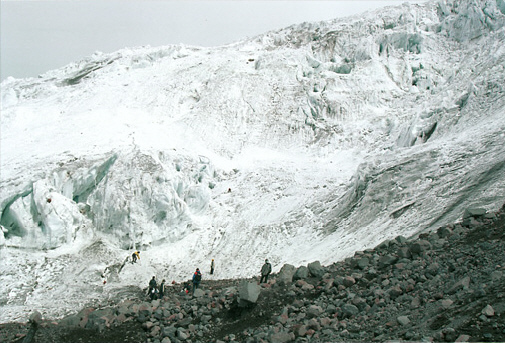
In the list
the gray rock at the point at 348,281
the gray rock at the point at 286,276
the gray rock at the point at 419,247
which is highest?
the gray rock at the point at 419,247

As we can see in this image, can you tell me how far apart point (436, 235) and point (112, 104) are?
30660 millimetres

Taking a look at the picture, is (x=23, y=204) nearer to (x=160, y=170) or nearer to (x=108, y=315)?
(x=160, y=170)

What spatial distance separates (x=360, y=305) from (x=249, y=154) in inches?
932

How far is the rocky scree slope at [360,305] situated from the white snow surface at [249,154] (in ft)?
15.5

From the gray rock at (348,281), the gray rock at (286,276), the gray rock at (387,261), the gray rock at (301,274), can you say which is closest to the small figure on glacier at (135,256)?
the gray rock at (286,276)

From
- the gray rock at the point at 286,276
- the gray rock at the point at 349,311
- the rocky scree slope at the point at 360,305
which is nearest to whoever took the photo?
the rocky scree slope at the point at 360,305

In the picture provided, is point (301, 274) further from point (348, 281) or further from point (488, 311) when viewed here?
point (488, 311)

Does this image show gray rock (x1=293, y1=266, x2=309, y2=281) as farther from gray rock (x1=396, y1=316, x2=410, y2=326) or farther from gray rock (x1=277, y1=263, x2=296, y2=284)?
gray rock (x1=396, y1=316, x2=410, y2=326)

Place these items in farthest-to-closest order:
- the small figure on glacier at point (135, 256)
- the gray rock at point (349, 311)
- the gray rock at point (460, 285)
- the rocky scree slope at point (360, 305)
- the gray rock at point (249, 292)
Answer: the small figure on glacier at point (135, 256)
the gray rock at point (249, 292)
the gray rock at point (349, 311)
the gray rock at point (460, 285)
the rocky scree slope at point (360, 305)

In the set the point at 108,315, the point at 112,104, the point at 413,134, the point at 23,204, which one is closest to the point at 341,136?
the point at 413,134

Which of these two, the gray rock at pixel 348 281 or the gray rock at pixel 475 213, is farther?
the gray rock at pixel 475 213

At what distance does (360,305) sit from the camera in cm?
1079

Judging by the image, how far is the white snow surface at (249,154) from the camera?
22.0 m

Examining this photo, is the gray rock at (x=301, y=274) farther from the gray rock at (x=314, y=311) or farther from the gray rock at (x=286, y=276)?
the gray rock at (x=314, y=311)
